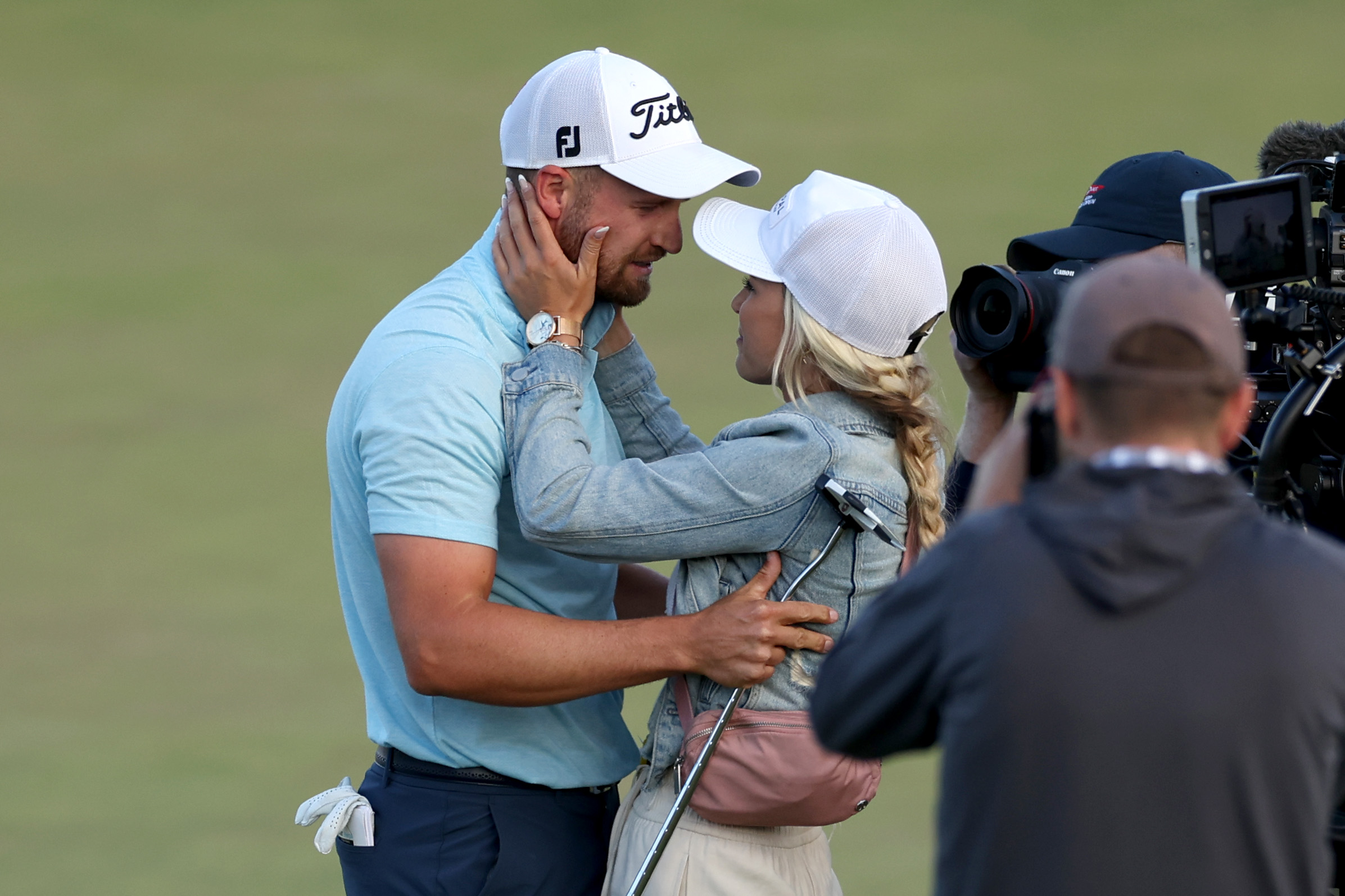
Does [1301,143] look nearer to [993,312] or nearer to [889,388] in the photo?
[993,312]

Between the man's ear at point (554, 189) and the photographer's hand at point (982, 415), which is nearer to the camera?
the man's ear at point (554, 189)

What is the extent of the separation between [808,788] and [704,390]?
4.10 metres

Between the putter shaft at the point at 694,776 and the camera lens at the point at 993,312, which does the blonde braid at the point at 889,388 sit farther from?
the camera lens at the point at 993,312

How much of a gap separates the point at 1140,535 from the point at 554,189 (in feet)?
3.08

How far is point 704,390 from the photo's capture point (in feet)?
18.0

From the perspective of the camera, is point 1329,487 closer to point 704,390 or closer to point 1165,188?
point 1165,188

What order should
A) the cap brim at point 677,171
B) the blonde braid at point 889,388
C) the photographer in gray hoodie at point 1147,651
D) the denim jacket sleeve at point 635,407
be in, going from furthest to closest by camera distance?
the denim jacket sleeve at point 635,407 < the cap brim at point 677,171 < the blonde braid at point 889,388 < the photographer in gray hoodie at point 1147,651

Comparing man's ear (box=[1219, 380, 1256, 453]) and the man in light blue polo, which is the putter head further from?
man's ear (box=[1219, 380, 1256, 453])

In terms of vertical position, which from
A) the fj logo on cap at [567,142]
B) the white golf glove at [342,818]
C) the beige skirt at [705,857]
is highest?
the fj logo on cap at [567,142]

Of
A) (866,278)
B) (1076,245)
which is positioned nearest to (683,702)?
(866,278)

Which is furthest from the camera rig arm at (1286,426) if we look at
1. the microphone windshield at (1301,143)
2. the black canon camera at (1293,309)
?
the microphone windshield at (1301,143)

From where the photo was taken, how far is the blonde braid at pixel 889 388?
1.51 meters

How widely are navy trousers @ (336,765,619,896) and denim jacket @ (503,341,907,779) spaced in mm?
154

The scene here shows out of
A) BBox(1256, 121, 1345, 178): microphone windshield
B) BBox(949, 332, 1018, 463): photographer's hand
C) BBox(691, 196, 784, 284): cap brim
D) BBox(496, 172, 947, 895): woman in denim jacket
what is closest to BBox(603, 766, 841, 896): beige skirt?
BBox(496, 172, 947, 895): woman in denim jacket
